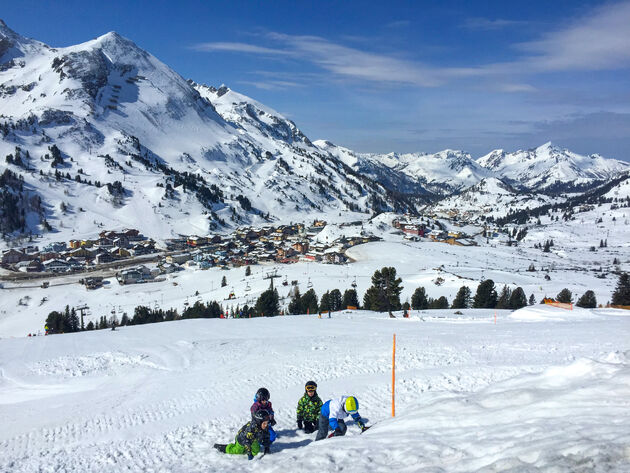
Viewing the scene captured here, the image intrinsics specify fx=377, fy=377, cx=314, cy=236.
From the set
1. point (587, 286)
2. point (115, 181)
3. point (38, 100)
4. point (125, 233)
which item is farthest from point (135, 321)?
point (38, 100)

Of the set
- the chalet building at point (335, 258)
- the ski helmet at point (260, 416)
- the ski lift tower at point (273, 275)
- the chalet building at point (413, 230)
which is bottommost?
the ski helmet at point (260, 416)

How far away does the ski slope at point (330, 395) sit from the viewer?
5.58 metres

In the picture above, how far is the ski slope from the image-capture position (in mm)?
5578

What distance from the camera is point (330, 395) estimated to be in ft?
36.6

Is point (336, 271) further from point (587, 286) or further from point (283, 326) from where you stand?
point (283, 326)

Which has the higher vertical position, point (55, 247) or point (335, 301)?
point (55, 247)

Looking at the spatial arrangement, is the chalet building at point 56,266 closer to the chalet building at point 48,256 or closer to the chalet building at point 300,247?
the chalet building at point 48,256

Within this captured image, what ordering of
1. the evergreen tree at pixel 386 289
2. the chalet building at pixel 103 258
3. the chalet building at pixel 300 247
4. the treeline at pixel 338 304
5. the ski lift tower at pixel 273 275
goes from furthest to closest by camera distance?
the chalet building at pixel 300 247
the chalet building at pixel 103 258
the ski lift tower at pixel 273 275
the treeline at pixel 338 304
the evergreen tree at pixel 386 289

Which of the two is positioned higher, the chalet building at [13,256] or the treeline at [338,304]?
the chalet building at [13,256]

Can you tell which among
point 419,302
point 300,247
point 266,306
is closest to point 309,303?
point 266,306

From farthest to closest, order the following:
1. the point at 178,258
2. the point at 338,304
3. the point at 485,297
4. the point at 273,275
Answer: the point at 178,258 → the point at 273,275 → the point at 338,304 → the point at 485,297

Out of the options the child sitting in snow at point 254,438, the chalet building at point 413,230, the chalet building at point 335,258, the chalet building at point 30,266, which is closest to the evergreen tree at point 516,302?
the child sitting in snow at point 254,438

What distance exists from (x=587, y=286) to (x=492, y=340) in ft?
232

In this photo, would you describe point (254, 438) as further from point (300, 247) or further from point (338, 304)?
point (300, 247)
